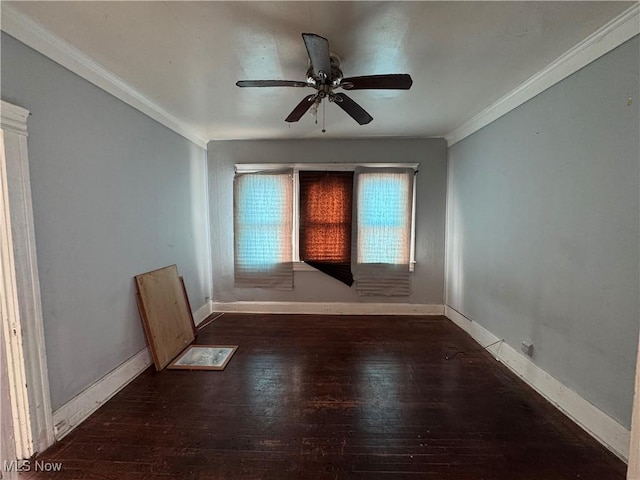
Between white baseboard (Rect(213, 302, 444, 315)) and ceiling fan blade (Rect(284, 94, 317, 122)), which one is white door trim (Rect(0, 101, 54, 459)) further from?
white baseboard (Rect(213, 302, 444, 315))

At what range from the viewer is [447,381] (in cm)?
229

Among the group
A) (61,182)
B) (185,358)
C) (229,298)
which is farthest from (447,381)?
(61,182)

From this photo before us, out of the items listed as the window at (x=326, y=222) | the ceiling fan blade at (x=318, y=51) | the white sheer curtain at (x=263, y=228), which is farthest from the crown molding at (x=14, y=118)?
the window at (x=326, y=222)

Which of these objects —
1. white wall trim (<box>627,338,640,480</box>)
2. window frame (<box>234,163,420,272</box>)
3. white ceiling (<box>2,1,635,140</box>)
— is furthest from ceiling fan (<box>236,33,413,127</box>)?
white wall trim (<box>627,338,640,480</box>)

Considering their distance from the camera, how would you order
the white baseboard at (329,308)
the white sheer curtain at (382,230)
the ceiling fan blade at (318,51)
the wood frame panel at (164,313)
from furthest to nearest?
the white baseboard at (329,308), the white sheer curtain at (382,230), the wood frame panel at (164,313), the ceiling fan blade at (318,51)

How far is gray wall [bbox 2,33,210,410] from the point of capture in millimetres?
1618

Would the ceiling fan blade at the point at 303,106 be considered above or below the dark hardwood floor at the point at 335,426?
above

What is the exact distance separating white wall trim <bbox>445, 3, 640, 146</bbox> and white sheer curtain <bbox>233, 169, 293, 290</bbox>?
99.7 inches

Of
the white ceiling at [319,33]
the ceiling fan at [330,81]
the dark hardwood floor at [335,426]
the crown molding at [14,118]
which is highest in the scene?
the white ceiling at [319,33]

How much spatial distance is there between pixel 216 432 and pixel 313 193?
9.44 feet

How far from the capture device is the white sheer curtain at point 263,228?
379cm

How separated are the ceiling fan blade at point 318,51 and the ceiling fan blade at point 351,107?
23 cm

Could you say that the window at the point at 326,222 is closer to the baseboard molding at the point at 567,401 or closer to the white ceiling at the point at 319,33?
the white ceiling at the point at 319,33

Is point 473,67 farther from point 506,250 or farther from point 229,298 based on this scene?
point 229,298
